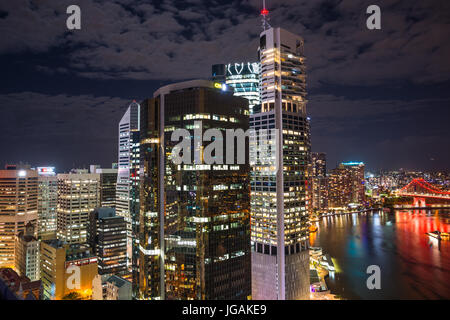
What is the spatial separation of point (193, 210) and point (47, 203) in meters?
58.5

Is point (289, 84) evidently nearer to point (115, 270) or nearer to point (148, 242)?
point (148, 242)

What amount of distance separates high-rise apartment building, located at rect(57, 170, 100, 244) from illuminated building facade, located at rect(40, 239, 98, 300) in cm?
1907

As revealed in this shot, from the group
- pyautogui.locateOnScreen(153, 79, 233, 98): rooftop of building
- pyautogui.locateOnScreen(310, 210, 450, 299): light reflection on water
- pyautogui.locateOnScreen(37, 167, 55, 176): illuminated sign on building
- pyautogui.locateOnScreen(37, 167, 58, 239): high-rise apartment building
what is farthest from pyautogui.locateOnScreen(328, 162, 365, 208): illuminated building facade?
pyautogui.locateOnScreen(153, 79, 233, 98): rooftop of building

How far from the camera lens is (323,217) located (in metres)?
89.2

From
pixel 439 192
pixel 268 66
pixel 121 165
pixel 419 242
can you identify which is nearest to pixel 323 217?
pixel 419 242

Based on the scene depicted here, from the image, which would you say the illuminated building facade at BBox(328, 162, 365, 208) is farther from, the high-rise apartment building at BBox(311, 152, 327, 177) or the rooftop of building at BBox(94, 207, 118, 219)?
the rooftop of building at BBox(94, 207, 118, 219)

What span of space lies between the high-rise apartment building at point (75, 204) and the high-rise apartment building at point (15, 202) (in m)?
5.27

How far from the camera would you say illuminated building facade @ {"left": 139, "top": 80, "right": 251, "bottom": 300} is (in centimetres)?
2067

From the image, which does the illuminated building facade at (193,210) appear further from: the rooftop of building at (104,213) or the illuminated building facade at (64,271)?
the rooftop of building at (104,213)

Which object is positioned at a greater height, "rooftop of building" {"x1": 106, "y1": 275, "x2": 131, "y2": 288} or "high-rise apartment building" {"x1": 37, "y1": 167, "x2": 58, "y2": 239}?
"high-rise apartment building" {"x1": 37, "y1": 167, "x2": 58, "y2": 239}

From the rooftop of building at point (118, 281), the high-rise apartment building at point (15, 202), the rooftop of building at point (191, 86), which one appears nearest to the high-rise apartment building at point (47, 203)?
the high-rise apartment building at point (15, 202)

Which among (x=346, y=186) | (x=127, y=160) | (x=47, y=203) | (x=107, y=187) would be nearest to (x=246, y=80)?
Answer: (x=127, y=160)

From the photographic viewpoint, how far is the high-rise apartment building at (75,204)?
5772 centimetres
